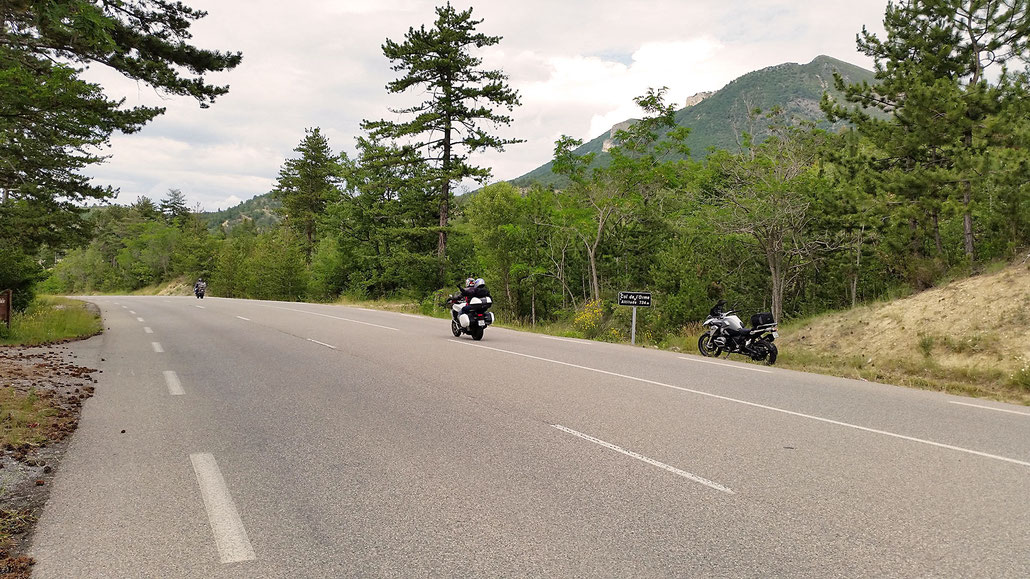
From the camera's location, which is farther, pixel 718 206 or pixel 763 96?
pixel 763 96

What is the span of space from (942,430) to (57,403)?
10.8 metres

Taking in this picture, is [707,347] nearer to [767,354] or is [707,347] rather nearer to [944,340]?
[767,354]

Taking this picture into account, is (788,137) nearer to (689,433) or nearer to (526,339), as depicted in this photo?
(526,339)

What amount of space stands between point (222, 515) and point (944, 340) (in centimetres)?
1401

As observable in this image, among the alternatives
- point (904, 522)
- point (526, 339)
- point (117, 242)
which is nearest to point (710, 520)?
point (904, 522)

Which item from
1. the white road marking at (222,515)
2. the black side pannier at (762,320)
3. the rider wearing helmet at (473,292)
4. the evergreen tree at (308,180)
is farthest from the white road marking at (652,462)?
the evergreen tree at (308,180)

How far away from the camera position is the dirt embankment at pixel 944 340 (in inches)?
410

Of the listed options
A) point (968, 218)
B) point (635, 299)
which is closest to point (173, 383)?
point (635, 299)

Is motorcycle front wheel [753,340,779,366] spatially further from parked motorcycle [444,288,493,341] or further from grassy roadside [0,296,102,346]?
grassy roadside [0,296,102,346]

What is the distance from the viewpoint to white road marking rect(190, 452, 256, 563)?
3443 millimetres

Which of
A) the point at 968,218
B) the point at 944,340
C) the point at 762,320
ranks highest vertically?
the point at 968,218

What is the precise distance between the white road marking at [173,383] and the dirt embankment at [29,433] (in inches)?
38.3

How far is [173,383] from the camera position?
29.5ft

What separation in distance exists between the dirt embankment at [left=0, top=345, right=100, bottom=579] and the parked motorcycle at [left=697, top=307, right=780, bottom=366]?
41.1 ft
